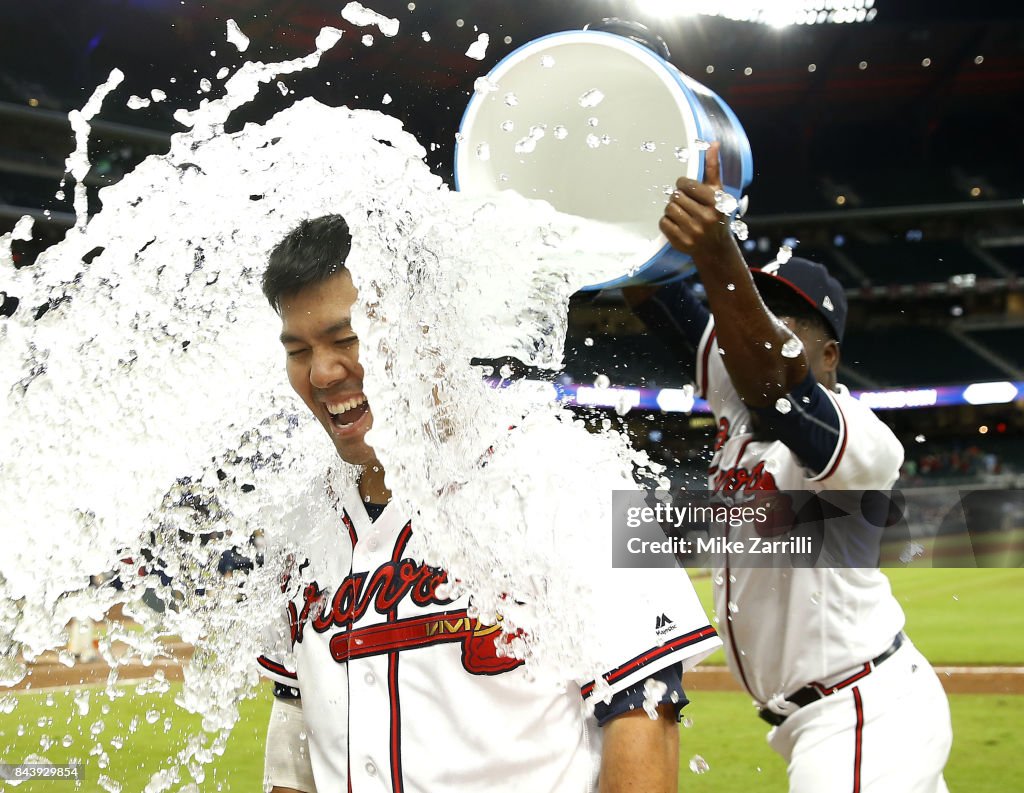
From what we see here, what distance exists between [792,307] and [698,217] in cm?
57

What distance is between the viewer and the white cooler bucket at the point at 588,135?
5.80 ft

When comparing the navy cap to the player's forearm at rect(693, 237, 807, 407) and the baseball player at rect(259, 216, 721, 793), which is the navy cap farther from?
the baseball player at rect(259, 216, 721, 793)

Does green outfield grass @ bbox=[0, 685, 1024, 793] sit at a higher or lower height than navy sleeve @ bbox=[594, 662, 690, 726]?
lower

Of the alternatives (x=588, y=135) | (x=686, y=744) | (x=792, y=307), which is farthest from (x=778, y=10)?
(x=588, y=135)

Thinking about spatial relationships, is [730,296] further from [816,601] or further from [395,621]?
[395,621]

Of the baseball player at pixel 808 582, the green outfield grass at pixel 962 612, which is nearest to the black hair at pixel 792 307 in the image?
the baseball player at pixel 808 582

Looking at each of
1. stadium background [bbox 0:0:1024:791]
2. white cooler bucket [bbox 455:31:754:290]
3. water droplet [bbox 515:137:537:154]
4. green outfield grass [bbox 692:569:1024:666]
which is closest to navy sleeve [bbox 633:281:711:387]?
white cooler bucket [bbox 455:31:754:290]

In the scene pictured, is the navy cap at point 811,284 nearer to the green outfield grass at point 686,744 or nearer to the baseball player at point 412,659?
the baseball player at point 412,659

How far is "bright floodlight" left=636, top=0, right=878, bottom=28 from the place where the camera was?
10.6 m

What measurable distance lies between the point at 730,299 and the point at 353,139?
683 millimetres

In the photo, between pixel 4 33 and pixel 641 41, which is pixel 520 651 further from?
pixel 4 33

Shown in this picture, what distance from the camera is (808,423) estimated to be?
5.82ft

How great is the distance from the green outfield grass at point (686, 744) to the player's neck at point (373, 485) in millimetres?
2750

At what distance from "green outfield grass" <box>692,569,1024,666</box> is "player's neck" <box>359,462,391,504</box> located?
4838mm
